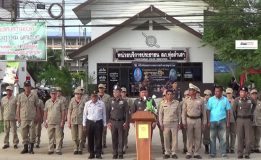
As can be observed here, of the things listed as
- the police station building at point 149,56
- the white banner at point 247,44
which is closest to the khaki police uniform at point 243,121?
the white banner at point 247,44

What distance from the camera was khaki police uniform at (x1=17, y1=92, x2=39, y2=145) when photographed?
15.9 metres

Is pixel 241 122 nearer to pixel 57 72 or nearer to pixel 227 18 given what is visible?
pixel 227 18

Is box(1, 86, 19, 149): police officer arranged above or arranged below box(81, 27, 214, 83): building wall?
below

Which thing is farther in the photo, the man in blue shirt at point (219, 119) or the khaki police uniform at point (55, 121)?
the khaki police uniform at point (55, 121)

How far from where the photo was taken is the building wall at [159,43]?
34.4 m

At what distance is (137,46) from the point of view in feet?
113

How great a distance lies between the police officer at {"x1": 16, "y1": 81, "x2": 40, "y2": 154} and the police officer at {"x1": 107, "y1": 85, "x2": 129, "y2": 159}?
2.52 meters

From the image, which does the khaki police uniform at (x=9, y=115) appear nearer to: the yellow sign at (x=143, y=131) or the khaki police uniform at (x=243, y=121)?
the yellow sign at (x=143, y=131)

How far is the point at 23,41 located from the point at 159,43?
16.0m

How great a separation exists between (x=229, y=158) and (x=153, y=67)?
20.1m

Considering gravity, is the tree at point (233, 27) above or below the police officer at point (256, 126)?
above

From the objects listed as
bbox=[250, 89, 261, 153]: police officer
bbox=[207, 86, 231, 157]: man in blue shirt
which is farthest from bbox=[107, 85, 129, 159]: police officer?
bbox=[250, 89, 261, 153]: police officer

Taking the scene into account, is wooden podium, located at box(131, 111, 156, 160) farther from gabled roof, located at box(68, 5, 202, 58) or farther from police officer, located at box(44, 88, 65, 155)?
gabled roof, located at box(68, 5, 202, 58)

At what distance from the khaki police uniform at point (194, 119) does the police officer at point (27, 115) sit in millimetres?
4594
